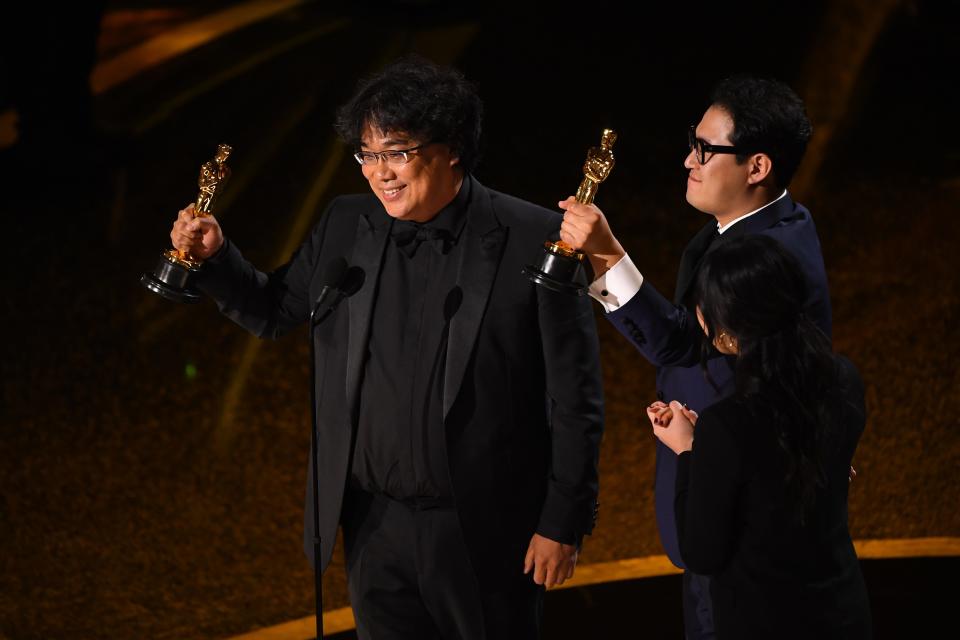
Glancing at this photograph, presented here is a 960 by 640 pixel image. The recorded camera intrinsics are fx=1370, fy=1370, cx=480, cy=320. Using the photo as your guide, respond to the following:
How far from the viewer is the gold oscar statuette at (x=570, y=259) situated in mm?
2471

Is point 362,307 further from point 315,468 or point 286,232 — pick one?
point 286,232

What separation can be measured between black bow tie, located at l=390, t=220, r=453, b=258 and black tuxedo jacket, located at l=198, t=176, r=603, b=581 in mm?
37

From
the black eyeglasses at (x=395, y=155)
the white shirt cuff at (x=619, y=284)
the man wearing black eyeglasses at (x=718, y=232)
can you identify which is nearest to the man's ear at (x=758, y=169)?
the man wearing black eyeglasses at (x=718, y=232)

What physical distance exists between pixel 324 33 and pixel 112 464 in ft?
21.4

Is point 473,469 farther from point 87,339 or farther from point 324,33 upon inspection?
point 324,33

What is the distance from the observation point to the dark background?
452 centimetres

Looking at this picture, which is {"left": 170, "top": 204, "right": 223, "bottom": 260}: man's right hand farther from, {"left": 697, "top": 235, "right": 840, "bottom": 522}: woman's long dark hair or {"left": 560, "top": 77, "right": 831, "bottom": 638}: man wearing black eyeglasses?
{"left": 697, "top": 235, "right": 840, "bottom": 522}: woman's long dark hair

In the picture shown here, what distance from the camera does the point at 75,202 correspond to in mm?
7605

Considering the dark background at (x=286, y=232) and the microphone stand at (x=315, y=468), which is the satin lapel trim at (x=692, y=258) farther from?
the dark background at (x=286, y=232)

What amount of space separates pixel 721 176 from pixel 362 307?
0.81 metres

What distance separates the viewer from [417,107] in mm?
2625

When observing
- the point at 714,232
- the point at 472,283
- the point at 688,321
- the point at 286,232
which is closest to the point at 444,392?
the point at 472,283

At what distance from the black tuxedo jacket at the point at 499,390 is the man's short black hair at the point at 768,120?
1.56 ft

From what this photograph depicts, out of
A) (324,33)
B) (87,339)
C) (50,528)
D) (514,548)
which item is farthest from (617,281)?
(324,33)
